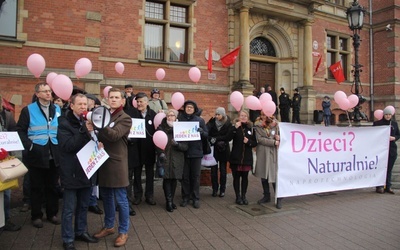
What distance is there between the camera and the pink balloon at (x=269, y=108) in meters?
5.96

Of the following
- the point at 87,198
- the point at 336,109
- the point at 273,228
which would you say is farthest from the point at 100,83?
the point at 336,109

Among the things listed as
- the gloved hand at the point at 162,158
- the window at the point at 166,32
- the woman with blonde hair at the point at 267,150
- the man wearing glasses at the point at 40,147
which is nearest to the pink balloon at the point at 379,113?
the woman with blonde hair at the point at 267,150

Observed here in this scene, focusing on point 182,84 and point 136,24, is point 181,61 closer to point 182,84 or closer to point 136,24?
point 182,84

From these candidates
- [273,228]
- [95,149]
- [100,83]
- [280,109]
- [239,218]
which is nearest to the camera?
[95,149]

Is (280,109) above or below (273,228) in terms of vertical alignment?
above

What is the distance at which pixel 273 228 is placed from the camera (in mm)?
4816

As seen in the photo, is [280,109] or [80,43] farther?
[280,109]

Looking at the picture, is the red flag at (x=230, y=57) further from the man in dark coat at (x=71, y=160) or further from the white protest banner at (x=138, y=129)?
the man in dark coat at (x=71, y=160)

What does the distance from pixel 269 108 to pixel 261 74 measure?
33.0 ft

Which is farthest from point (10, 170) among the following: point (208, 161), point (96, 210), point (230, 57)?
point (230, 57)

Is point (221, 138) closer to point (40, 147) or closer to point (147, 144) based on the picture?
point (147, 144)

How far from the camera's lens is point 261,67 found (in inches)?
617

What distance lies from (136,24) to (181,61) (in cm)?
230

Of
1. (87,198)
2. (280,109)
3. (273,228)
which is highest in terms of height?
(280,109)
